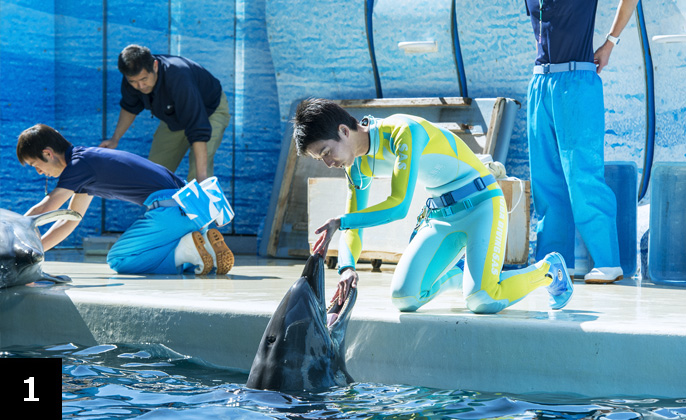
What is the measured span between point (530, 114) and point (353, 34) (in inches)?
96.9

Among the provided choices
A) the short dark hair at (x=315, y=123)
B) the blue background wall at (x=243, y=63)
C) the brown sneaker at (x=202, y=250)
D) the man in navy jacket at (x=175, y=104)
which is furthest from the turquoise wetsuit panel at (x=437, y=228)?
the man in navy jacket at (x=175, y=104)

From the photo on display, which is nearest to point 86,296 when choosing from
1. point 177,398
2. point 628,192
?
point 177,398

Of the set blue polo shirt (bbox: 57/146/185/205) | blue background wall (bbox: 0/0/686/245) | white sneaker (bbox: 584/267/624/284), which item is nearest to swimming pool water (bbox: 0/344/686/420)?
blue polo shirt (bbox: 57/146/185/205)

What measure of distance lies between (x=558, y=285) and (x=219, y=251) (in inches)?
100

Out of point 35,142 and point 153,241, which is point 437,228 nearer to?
point 153,241

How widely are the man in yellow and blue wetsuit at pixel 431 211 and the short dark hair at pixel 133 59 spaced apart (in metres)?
3.18

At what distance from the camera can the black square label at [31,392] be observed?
101 inches

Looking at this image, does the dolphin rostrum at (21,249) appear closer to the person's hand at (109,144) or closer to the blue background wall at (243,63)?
the person's hand at (109,144)

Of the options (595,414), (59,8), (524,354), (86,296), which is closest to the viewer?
(595,414)

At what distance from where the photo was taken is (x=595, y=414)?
2.84 meters

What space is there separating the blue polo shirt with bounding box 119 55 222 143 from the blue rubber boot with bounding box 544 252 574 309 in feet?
11.6

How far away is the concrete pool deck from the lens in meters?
3.15

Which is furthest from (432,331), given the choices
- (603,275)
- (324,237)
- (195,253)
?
(195,253)

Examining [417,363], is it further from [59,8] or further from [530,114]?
[59,8]
